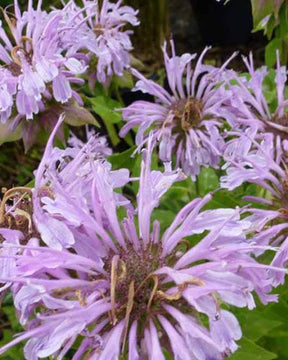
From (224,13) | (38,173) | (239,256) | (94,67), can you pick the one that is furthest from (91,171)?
(224,13)

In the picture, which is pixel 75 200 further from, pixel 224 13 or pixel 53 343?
pixel 224 13

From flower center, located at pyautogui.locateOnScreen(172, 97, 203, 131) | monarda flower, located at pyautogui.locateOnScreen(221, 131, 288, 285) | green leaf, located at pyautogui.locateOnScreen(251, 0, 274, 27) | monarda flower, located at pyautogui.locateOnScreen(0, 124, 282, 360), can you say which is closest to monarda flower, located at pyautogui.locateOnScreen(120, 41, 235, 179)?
flower center, located at pyautogui.locateOnScreen(172, 97, 203, 131)

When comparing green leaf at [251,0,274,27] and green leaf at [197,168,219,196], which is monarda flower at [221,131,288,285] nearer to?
green leaf at [251,0,274,27]

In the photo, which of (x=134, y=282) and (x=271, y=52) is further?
(x=271, y=52)

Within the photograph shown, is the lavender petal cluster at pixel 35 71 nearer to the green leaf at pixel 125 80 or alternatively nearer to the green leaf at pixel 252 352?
the green leaf at pixel 125 80

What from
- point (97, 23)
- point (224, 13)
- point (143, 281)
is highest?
point (97, 23)

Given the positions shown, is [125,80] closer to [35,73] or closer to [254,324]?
[35,73]

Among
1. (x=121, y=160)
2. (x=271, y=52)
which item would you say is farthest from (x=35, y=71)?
(x=271, y=52)
